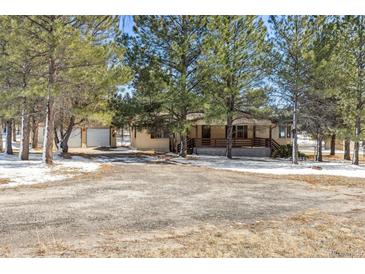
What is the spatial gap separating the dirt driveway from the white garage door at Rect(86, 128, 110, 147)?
23.2m

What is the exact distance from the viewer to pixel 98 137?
31.6 metres

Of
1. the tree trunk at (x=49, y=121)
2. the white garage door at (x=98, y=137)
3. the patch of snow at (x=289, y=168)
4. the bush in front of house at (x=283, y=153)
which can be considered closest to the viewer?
the tree trunk at (x=49, y=121)

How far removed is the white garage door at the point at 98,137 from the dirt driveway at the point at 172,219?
76.1ft

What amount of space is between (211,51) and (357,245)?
1426 cm

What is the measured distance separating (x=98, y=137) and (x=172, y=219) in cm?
2750

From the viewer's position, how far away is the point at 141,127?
1867cm

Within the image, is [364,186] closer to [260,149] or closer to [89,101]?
[89,101]

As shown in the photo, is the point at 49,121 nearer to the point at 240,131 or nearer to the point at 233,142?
the point at 233,142

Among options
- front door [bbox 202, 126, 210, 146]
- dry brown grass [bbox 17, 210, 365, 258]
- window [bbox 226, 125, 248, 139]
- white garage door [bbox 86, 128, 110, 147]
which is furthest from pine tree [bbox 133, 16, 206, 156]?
white garage door [bbox 86, 128, 110, 147]

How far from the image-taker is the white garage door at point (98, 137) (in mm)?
31344

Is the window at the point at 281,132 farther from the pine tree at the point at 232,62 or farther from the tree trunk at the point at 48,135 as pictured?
the tree trunk at the point at 48,135

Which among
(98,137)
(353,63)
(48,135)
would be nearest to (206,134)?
(353,63)

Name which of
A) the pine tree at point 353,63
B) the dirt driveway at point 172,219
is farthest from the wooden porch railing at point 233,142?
the dirt driveway at point 172,219
